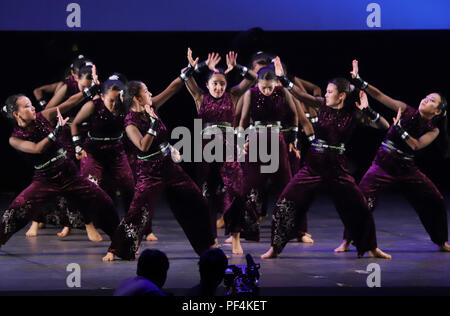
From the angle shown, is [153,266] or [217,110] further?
[217,110]

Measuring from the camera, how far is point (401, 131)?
606 centimetres

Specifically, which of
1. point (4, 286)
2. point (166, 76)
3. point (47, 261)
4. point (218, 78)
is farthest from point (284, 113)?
point (166, 76)

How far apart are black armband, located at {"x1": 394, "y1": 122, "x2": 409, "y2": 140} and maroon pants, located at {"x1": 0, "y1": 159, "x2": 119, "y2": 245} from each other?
7.22 ft

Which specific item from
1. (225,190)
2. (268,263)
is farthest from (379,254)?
(225,190)

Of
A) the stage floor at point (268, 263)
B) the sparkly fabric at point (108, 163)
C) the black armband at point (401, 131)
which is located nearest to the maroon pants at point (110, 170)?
the sparkly fabric at point (108, 163)

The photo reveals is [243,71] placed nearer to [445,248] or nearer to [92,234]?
[92,234]

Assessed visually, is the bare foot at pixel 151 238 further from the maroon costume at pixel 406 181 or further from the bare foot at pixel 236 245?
the maroon costume at pixel 406 181

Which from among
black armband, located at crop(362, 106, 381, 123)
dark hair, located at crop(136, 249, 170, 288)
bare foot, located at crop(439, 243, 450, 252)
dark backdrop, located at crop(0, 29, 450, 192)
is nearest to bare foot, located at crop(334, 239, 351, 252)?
bare foot, located at crop(439, 243, 450, 252)

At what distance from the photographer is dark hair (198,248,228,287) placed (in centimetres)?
327

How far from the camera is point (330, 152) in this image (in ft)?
19.0

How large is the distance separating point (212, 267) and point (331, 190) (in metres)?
2.71

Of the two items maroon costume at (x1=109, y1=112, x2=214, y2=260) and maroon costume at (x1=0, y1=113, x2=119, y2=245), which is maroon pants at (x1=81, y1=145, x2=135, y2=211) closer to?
maroon costume at (x1=0, y1=113, x2=119, y2=245)
